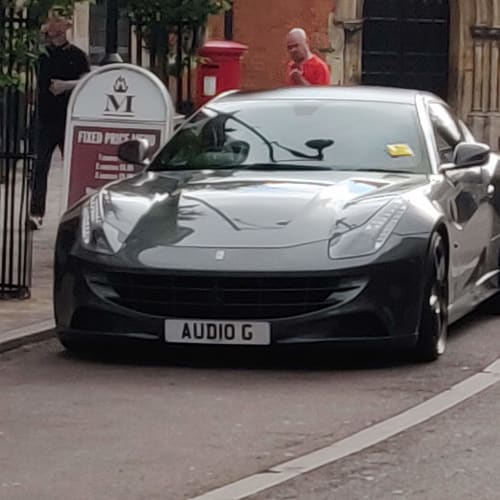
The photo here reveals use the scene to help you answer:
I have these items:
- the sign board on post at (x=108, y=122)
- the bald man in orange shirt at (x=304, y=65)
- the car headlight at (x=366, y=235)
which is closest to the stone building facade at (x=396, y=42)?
the bald man in orange shirt at (x=304, y=65)

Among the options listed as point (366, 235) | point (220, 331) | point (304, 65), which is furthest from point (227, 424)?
point (304, 65)

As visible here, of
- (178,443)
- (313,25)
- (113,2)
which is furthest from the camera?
(313,25)

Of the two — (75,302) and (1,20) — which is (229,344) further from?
(1,20)

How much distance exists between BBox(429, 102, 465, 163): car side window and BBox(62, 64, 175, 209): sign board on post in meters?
2.32

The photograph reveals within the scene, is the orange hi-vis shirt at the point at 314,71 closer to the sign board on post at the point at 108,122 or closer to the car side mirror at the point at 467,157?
the sign board on post at the point at 108,122

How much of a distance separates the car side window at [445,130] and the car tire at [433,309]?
3.55 ft

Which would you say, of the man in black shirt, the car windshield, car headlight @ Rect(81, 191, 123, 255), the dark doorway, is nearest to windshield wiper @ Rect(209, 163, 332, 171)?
the car windshield

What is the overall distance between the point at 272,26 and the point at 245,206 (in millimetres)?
22286

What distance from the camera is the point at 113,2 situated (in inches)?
616

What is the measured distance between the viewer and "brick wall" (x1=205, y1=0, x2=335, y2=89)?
1246 inches

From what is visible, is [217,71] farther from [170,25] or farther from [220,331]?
[220,331]

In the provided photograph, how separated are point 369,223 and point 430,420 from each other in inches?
62.7

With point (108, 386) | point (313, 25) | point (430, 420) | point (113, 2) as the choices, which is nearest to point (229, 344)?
point (108, 386)

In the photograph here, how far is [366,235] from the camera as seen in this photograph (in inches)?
373
